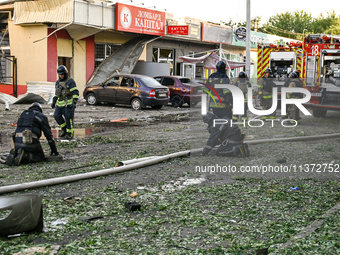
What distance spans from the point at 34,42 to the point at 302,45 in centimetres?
1350

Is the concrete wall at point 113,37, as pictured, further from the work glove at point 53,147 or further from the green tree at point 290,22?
the green tree at point 290,22

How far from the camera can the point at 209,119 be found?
8.80m

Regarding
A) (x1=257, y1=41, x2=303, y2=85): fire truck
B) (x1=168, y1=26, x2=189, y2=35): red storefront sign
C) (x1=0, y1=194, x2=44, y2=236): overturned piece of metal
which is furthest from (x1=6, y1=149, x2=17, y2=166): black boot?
(x1=168, y1=26, x2=189, y2=35): red storefront sign

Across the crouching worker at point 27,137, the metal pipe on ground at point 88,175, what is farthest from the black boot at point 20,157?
the metal pipe on ground at point 88,175

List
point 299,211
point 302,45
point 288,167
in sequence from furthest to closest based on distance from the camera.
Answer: point 302,45 → point 288,167 → point 299,211

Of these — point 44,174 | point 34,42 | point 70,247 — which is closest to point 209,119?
point 44,174

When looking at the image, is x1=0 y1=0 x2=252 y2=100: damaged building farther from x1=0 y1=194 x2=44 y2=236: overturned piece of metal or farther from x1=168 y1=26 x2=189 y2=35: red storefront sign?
x1=0 y1=194 x2=44 y2=236: overturned piece of metal

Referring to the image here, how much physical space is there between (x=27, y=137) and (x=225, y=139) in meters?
3.76

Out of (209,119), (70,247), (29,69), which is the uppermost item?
(29,69)

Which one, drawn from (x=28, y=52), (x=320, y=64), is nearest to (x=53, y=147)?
(x=320, y=64)

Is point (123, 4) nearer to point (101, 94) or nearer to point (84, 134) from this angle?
point (101, 94)

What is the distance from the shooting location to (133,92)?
1944 cm

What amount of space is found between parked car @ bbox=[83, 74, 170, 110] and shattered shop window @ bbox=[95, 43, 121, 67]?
6152 millimetres

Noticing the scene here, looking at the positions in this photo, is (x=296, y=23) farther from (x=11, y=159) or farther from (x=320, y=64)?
(x=11, y=159)
